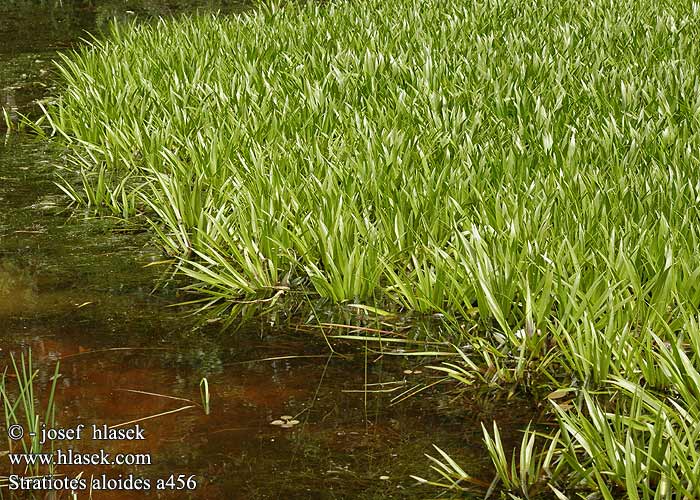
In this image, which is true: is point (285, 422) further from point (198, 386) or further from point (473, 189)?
point (473, 189)

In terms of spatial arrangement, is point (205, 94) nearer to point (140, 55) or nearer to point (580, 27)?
point (140, 55)

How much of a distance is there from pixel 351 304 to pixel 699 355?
1.10 metres

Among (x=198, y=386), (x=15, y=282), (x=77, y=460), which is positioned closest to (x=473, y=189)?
(x=198, y=386)

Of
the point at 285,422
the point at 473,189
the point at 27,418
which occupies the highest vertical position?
the point at 473,189

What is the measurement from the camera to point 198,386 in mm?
2518

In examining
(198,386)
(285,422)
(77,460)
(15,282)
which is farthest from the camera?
(15,282)

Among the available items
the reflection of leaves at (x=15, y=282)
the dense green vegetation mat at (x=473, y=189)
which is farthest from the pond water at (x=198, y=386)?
the dense green vegetation mat at (x=473, y=189)

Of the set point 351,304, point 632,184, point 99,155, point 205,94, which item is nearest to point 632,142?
point 632,184

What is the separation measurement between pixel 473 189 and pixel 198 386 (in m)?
1.26

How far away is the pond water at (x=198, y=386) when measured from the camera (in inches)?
83.2

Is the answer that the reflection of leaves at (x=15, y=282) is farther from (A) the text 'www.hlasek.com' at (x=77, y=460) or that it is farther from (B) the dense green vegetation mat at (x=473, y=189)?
(A) the text 'www.hlasek.com' at (x=77, y=460)

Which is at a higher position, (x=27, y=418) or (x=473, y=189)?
(x=473, y=189)

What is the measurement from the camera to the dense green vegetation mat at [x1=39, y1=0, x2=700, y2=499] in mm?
2357

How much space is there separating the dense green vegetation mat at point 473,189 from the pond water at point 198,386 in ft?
0.46
